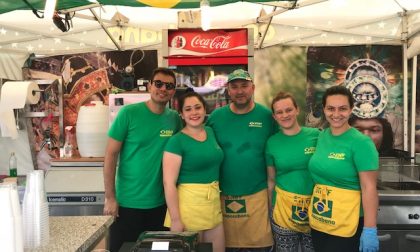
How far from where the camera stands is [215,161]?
7.07 ft

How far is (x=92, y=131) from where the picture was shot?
3.01 metres

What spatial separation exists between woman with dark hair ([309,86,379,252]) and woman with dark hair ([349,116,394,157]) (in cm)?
302

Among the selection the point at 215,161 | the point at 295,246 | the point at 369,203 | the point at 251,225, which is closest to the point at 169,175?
the point at 215,161

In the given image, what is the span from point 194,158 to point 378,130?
3.45 m

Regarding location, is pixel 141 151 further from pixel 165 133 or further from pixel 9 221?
pixel 9 221

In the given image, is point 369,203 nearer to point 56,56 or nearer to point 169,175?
point 169,175

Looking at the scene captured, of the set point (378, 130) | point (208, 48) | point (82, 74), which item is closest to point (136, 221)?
point (208, 48)

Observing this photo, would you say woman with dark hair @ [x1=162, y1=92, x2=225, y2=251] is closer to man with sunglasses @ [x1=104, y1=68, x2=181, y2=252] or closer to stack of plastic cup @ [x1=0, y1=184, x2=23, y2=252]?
man with sunglasses @ [x1=104, y1=68, x2=181, y2=252]

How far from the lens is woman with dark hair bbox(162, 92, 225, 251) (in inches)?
82.0

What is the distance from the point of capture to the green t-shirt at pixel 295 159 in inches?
84.7

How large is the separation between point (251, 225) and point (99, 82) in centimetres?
326

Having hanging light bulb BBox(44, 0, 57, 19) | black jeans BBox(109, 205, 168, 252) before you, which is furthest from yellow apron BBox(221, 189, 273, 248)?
hanging light bulb BBox(44, 0, 57, 19)

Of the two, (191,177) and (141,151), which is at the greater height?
(141,151)

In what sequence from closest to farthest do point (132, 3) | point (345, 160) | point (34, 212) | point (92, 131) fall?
point (34, 212), point (345, 160), point (132, 3), point (92, 131)
